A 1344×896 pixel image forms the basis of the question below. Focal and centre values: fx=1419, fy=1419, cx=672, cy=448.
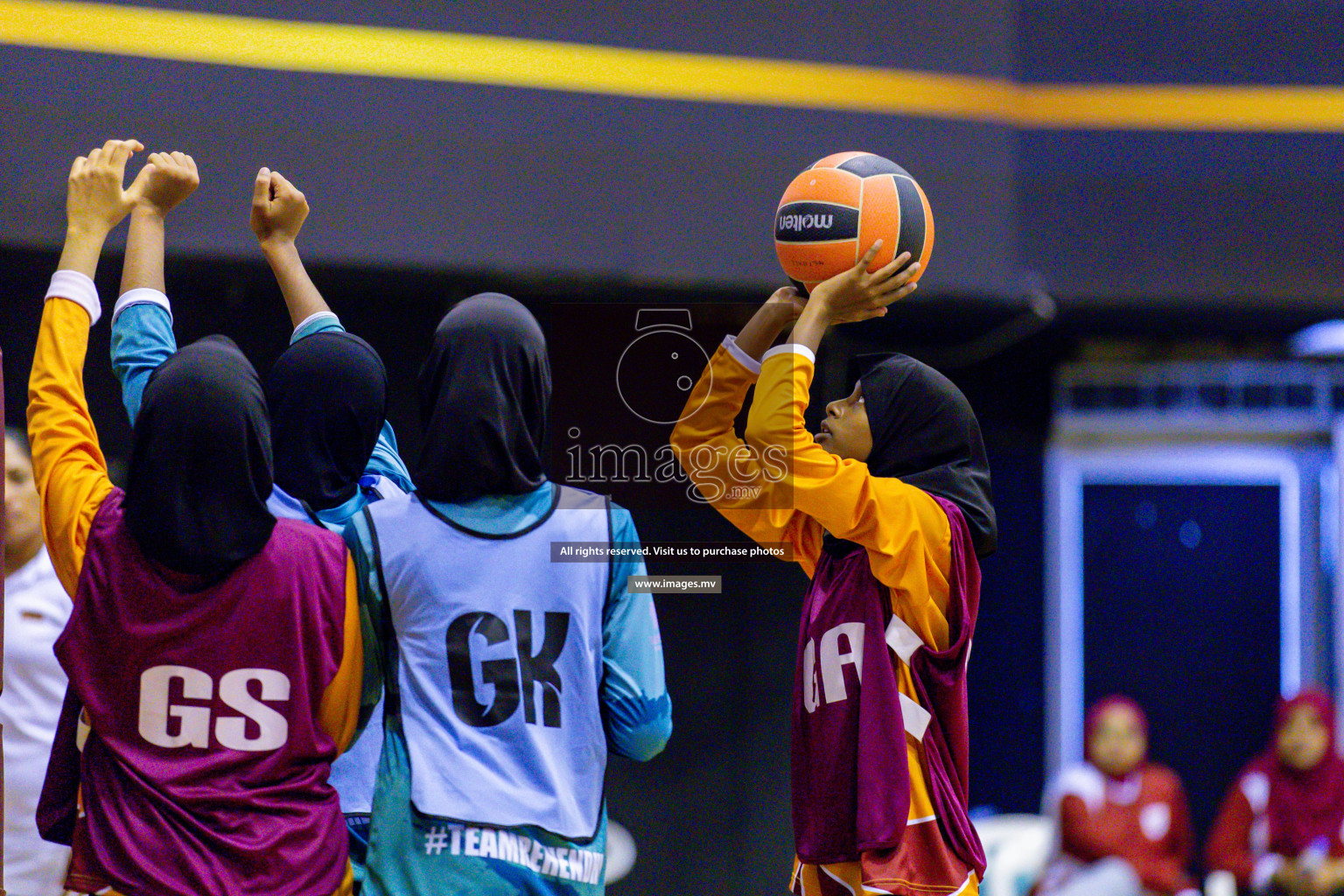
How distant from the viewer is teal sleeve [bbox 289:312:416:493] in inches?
119

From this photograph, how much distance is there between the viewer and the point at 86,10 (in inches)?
228

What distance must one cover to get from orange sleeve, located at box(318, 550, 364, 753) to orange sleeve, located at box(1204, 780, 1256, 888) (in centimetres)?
544

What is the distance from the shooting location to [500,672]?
8.19 ft

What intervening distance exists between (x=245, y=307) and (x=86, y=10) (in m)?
1.34

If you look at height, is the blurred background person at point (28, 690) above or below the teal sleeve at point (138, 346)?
below

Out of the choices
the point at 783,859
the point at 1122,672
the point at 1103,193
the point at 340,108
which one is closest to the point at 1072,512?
the point at 1122,672

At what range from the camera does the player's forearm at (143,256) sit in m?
2.82

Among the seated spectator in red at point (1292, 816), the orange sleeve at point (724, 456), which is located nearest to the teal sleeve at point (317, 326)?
the orange sleeve at point (724, 456)

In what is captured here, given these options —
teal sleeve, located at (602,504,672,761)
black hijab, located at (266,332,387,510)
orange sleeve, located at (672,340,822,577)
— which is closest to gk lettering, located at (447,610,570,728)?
teal sleeve, located at (602,504,672,761)

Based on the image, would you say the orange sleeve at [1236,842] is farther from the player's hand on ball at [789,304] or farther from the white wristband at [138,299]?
the white wristband at [138,299]

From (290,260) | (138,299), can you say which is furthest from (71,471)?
(290,260)

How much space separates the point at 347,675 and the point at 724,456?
0.95m

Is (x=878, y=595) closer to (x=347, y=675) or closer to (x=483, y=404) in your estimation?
(x=483, y=404)

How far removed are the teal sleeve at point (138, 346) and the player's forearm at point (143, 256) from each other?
0.19ft
